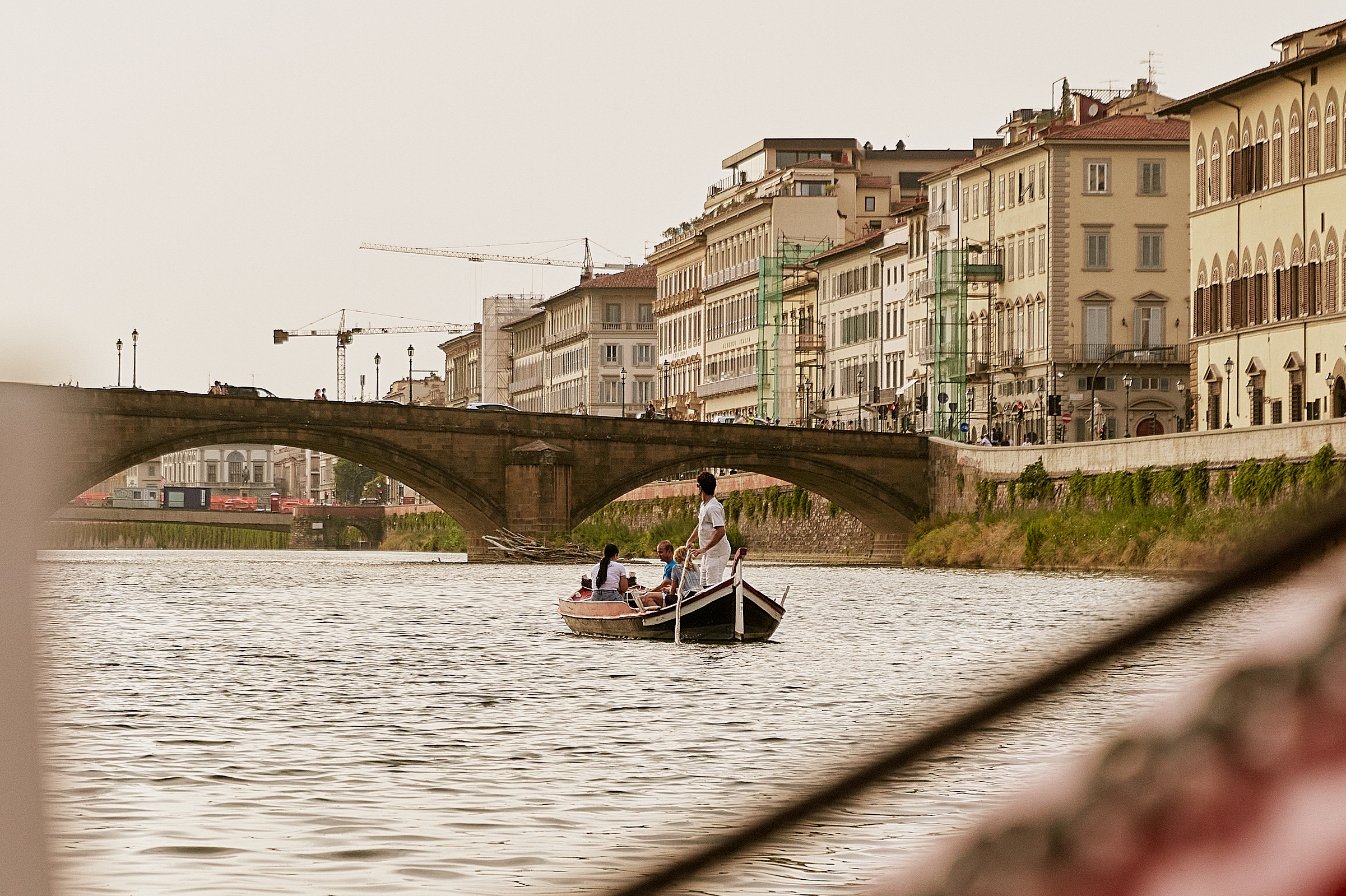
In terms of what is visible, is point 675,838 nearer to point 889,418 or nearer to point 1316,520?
point 1316,520

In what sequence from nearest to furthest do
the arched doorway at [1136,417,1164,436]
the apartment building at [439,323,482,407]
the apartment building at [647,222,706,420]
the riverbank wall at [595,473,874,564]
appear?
the arched doorway at [1136,417,1164,436] → the riverbank wall at [595,473,874,564] → the apartment building at [647,222,706,420] → the apartment building at [439,323,482,407]

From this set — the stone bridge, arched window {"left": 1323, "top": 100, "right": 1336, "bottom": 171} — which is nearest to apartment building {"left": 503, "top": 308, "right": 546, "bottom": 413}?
the stone bridge

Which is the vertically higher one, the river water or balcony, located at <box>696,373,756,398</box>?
balcony, located at <box>696,373,756,398</box>

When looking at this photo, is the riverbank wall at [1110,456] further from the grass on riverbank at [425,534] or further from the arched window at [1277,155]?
the grass on riverbank at [425,534]

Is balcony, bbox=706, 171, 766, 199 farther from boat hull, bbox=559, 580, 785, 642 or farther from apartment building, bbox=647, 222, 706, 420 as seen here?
boat hull, bbox=559, 580, 785, 642

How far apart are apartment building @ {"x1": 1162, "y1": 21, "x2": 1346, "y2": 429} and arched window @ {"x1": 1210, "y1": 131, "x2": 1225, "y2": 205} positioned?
36mm

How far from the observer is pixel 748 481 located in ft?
233

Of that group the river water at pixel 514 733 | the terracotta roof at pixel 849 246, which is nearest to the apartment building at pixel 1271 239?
the river water at pixel 514 733

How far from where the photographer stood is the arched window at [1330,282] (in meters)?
42.3

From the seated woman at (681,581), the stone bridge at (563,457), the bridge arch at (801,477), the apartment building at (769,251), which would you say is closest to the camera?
the seated woman at (681,581)

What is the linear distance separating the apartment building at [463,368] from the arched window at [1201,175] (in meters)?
86.1

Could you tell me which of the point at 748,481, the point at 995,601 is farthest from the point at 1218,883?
the point at 748,481

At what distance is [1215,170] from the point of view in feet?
159

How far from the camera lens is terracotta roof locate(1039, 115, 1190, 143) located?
61531 millimetres
